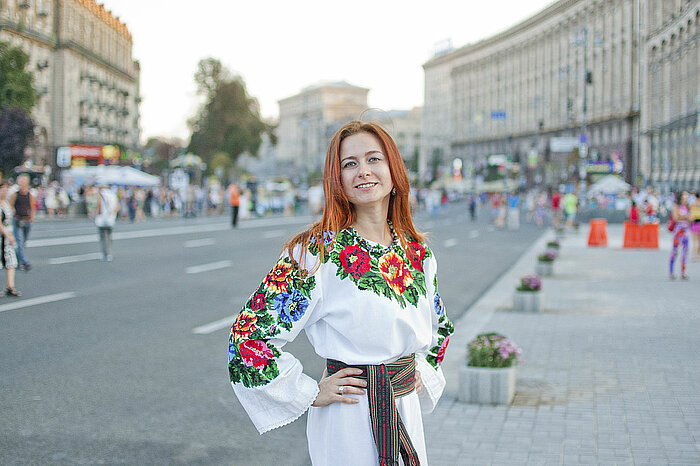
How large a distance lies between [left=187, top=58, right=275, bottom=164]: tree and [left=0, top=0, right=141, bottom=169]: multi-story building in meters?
11.2

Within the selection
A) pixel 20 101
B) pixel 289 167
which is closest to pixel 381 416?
pixel 20 101

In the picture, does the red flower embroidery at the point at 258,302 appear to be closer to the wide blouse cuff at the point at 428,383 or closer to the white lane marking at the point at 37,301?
the wide blouse cuff at the point at 428,383

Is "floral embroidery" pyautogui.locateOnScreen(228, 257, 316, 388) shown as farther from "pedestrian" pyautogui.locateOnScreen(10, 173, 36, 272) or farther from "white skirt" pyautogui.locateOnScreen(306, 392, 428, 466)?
"pedestrian" pyautogui.locateOnScreen(10, 173, 36, 272)

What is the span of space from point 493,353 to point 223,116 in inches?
2814

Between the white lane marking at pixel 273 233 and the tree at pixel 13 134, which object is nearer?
the white lane marking at pixel 273 233

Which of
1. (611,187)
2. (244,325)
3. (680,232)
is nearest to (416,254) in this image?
(244,325)

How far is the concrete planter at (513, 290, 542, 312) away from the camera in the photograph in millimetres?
11766

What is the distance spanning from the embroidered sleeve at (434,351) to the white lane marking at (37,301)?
9040 mm

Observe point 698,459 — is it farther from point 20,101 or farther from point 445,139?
point 445,139

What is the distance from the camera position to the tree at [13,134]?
43.0 meters

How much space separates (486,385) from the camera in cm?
653

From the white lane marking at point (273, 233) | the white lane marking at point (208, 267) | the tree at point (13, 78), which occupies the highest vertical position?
the tree at point (13, 78)

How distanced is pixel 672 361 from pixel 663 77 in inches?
2412

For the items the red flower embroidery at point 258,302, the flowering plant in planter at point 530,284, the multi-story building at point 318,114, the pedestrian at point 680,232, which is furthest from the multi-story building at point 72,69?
the multi-story building at point 318,114
